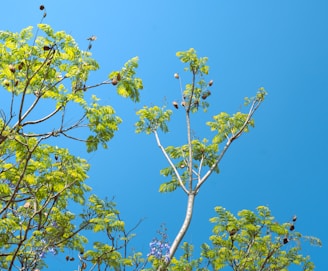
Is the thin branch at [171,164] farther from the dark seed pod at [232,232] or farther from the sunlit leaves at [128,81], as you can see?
the sunlit leaves at [128,81]

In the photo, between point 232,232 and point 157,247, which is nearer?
point 157,247

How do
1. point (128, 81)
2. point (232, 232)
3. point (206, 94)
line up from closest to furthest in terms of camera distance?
point (128, 81), point (232, 232), point (206, 94)

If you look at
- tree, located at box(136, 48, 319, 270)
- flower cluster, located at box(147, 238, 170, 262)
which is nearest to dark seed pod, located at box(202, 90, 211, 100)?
tree, located at box(136, 48, 319, 270)

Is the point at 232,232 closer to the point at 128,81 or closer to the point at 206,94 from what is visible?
the point at 206,94

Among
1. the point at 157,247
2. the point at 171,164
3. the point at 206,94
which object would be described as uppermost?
the point at 206,94

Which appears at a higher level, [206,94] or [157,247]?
[206,94]

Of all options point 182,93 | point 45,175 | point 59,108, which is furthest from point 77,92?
point 182,93

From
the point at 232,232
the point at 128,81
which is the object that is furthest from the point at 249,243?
the point at 128,81

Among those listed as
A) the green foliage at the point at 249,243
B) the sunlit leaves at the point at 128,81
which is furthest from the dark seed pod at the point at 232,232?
the sunlit leaves at the point at 128,81

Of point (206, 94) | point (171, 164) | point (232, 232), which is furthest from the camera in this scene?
point (206, 94)

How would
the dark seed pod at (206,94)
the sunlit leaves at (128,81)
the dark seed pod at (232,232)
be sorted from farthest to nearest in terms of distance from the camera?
1. the dark seed pod at (206,94)
2. the dark seed pod at (232,232)
3. the sunlit leaves at (128,81)

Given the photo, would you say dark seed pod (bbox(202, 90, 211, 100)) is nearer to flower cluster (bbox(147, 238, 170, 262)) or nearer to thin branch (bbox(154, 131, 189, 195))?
thin branch (bbox(154, 131, 189, 195))

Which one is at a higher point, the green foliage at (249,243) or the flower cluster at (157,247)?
the green foliage at (249,243)

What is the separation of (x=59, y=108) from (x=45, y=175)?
3.62ft
